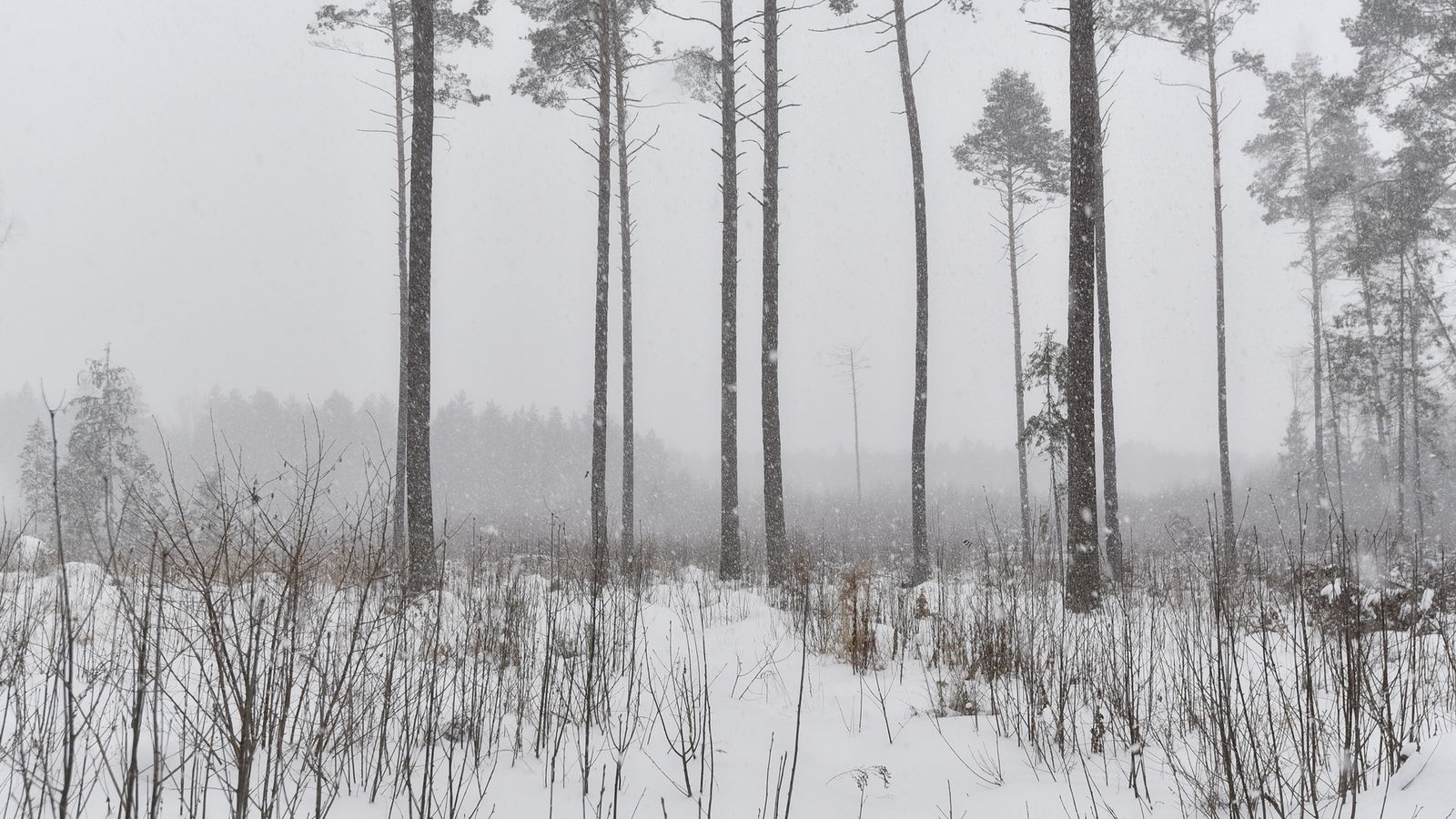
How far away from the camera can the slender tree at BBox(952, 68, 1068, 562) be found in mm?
16625

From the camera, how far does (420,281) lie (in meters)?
7.33

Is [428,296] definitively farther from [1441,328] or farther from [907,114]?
[1441,328]

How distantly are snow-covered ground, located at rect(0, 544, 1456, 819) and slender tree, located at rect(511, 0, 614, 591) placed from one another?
623 cm

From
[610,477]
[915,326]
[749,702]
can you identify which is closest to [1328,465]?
[915,326]

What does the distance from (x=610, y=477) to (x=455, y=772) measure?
6726cm

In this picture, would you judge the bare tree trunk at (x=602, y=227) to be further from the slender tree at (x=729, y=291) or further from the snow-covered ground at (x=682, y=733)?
the snow-covered ground at (x=682, y=733)

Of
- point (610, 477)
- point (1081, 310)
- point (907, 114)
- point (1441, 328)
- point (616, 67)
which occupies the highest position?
point (616, 67)

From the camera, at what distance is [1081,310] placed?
671 cm

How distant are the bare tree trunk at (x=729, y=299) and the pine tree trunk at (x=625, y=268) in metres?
2.32

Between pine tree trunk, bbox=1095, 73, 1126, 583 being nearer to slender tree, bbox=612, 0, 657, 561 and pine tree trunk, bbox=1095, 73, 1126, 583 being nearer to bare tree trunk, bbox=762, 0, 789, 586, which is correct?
bare tree trunk, bbox=762, 0, 789, 586

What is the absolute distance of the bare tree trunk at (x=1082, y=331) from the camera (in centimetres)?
660

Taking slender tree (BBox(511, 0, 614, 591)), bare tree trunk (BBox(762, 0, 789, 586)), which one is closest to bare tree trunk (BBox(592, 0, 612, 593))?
slender tree (BBox(511, 0, 614, 591))

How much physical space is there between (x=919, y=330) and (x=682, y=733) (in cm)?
835

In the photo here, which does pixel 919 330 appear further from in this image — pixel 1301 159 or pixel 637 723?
pixel 1301 159
